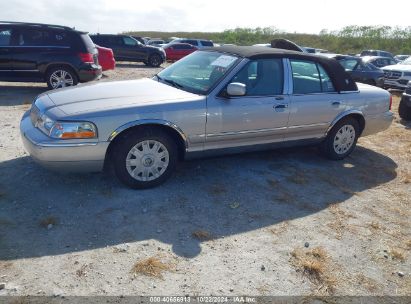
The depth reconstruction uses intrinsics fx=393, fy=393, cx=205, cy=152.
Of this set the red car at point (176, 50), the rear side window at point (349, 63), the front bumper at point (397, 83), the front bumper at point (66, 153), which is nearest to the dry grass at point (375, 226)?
the front bumper at point (66, 153)

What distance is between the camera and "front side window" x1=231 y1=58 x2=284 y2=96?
4.82 m

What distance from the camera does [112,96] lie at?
4.39 m

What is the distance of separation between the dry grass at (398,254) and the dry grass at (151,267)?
207cm

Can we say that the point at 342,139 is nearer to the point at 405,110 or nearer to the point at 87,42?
the point at 405,110

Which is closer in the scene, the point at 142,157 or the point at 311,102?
the point at 142,157

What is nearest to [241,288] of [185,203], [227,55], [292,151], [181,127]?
[185,203]

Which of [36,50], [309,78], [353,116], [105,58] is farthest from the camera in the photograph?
[105,58]

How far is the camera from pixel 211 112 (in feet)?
14.8

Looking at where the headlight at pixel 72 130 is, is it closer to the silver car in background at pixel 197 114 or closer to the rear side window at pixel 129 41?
the silver car in background at pixel 197 114

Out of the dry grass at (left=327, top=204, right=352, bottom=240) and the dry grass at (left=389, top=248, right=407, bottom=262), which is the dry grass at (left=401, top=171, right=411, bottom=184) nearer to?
the dry grass at (left=327, top=204, right=352, bottom=240)

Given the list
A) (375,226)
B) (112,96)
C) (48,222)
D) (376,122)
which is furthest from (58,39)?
(375,226)

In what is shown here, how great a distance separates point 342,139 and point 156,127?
10.0 feet

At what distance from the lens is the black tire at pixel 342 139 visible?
5.79 metres

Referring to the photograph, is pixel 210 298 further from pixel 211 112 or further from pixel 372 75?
pixel 372 75
